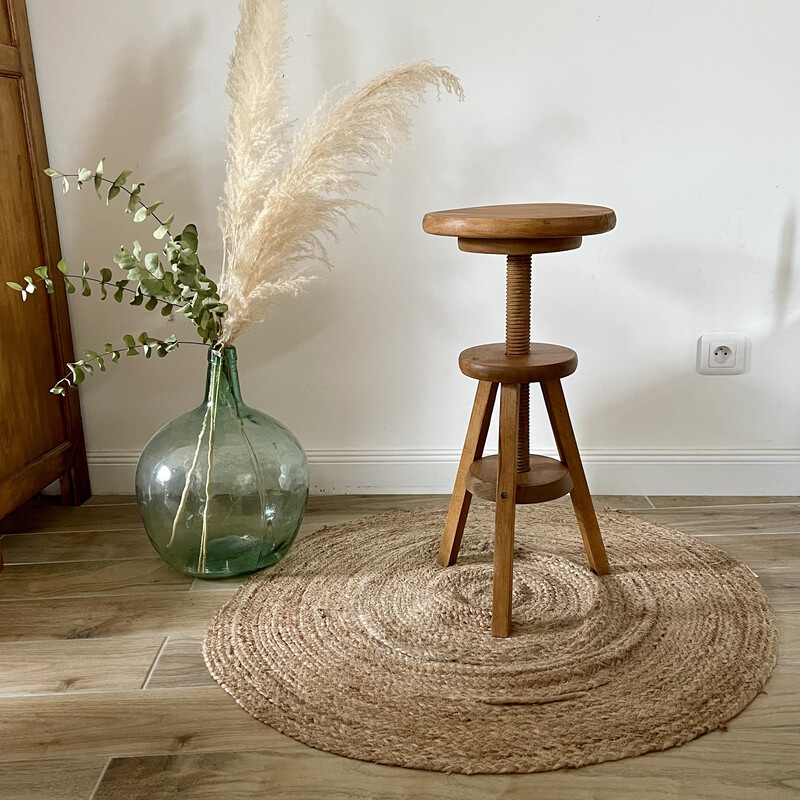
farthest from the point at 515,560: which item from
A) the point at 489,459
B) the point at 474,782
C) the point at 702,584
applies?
the point at 474,782

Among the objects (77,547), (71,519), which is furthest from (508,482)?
(71,519)

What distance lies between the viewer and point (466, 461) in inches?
61.0

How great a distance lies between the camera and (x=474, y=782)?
1.08 meters

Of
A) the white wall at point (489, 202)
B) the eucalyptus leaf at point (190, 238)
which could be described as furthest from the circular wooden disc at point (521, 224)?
the white wall at point (489, 202)

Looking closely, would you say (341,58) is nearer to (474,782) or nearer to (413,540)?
(413,540)

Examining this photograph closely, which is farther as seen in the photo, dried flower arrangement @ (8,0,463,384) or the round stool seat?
dried flower arrangement @ (8,0,463,384)

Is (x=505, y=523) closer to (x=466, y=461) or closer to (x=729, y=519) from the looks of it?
(x=466, y=461)

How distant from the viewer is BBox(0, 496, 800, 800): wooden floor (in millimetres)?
1071

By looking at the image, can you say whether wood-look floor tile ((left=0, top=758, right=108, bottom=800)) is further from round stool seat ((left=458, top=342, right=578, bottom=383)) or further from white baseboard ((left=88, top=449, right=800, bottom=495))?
white baseboard ((left=88, top=449, right=800, bottom=495))

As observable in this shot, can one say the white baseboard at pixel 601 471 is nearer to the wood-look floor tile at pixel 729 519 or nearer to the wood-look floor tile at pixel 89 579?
the wood-look floor tile at pixel 729 519

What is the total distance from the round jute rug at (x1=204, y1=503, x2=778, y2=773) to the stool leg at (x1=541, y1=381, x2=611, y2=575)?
4cm

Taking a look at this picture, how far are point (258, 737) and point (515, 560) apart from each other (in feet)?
2.11

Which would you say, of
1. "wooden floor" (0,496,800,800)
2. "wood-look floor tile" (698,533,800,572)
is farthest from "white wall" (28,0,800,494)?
"wooden floor" (0,496,800,800)

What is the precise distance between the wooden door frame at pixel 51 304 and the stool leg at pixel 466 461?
87cm
